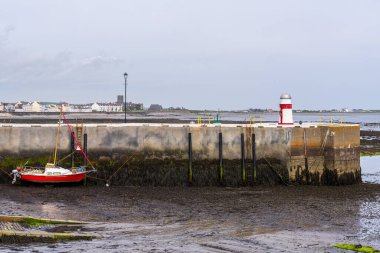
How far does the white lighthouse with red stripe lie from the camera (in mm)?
31859

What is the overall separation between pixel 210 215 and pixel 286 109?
490 inches

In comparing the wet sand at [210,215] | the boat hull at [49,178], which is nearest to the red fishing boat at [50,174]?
the boat hull at [49,178]

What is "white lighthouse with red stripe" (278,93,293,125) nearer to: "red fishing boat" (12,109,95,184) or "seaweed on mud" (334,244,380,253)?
"red fishing boat" (12,109,95,184)

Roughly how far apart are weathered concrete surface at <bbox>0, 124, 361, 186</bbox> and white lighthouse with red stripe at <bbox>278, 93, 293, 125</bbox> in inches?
75.0

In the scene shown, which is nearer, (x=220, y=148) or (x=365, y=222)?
(x=365, y=222)

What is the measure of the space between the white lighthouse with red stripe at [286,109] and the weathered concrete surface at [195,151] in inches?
75.0

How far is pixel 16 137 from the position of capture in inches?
1150

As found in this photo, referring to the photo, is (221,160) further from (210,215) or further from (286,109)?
(210,215)

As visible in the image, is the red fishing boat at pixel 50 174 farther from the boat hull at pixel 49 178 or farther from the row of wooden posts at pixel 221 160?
the row of wooden posts at pixel 221 160

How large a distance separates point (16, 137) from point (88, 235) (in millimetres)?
14032

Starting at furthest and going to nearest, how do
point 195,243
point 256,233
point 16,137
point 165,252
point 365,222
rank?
point 16,137, point 365,222, point 256,233, point 195,243, point 165,252

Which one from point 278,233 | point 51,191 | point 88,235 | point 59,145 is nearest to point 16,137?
point 59,145

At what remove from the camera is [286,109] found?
32250 mm

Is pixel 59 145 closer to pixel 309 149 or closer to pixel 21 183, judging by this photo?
pixel 21 183
